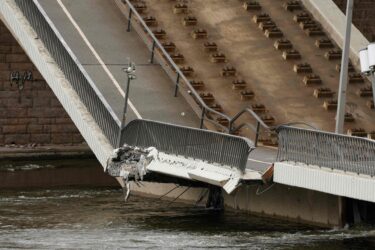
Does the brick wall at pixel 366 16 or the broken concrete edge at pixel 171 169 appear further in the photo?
the brick wall at pixel 366 16

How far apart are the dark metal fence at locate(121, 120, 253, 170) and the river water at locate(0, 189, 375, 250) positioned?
4.58ft

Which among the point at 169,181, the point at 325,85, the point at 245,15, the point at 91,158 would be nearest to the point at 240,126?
the point at 169,181

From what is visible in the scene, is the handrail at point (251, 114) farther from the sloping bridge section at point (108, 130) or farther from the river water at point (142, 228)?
the river water at point (142, 228)

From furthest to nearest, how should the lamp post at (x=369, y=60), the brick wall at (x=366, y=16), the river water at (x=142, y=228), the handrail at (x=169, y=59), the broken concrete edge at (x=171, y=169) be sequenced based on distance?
the brick wall at (x=366, y=16), the handrail at (x=169, y=59), the broken concrete edge at (x=171, y=169), the river water at (x=142, y=228), the lamp post at (x=369, y=60)

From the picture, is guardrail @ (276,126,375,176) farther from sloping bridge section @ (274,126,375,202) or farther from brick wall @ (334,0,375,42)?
brick wall @ (334,0,375,42)

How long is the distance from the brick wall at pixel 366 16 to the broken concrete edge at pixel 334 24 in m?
8.11

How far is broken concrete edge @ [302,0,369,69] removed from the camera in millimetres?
43688

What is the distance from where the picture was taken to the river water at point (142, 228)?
34.2 meters

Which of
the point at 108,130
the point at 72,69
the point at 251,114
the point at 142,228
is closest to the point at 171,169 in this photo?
the point at 142,228

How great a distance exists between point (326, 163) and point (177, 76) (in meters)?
7.72

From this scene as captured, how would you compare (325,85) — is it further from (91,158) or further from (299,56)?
(91,158)

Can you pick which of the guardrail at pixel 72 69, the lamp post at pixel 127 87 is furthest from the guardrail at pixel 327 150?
Answer: the guardrail at pixel 72 69

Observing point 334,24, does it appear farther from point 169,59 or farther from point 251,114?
point 251,114

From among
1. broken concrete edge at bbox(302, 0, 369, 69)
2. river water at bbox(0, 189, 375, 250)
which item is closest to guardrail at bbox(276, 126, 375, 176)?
river water at bbox(0, 189, 375, 250)
